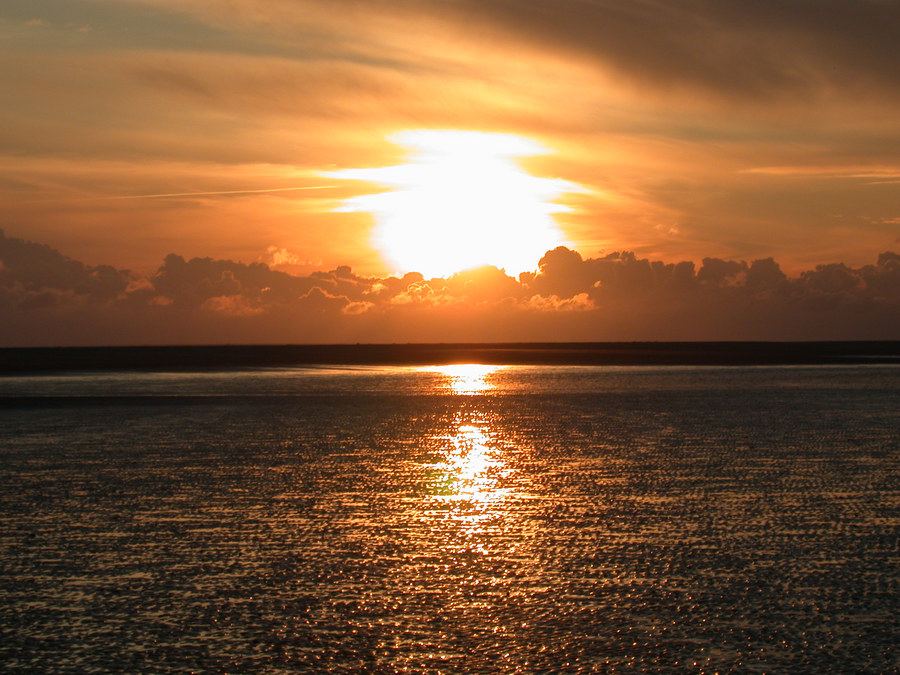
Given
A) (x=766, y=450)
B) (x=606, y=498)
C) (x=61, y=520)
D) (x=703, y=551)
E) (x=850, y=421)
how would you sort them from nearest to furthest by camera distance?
(x=703, y=551)
(x=61, y=520)
(x=606, y=498)
(x=766, y=450)
(x=850, y=421)

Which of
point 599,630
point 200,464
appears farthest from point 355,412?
point 599,630

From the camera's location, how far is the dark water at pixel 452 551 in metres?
8.97

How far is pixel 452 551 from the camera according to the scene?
1294 cm

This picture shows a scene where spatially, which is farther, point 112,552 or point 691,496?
point 691,496

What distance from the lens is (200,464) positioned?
21.9m

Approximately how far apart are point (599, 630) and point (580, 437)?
18.1 m

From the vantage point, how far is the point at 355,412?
3753 centimetres

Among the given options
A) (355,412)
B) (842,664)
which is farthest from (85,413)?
(842,664)

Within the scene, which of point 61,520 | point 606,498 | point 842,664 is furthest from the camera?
point 606,498

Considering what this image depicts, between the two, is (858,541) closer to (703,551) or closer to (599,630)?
(703,551)

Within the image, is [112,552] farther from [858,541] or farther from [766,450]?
[766,450]

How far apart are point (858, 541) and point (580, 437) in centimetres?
1405

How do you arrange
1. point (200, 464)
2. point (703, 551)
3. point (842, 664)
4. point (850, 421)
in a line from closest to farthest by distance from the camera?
point (842, 664) → point (703, 551) → point (200, 464) → point (850, 421)

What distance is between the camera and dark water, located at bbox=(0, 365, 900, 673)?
8.97m
